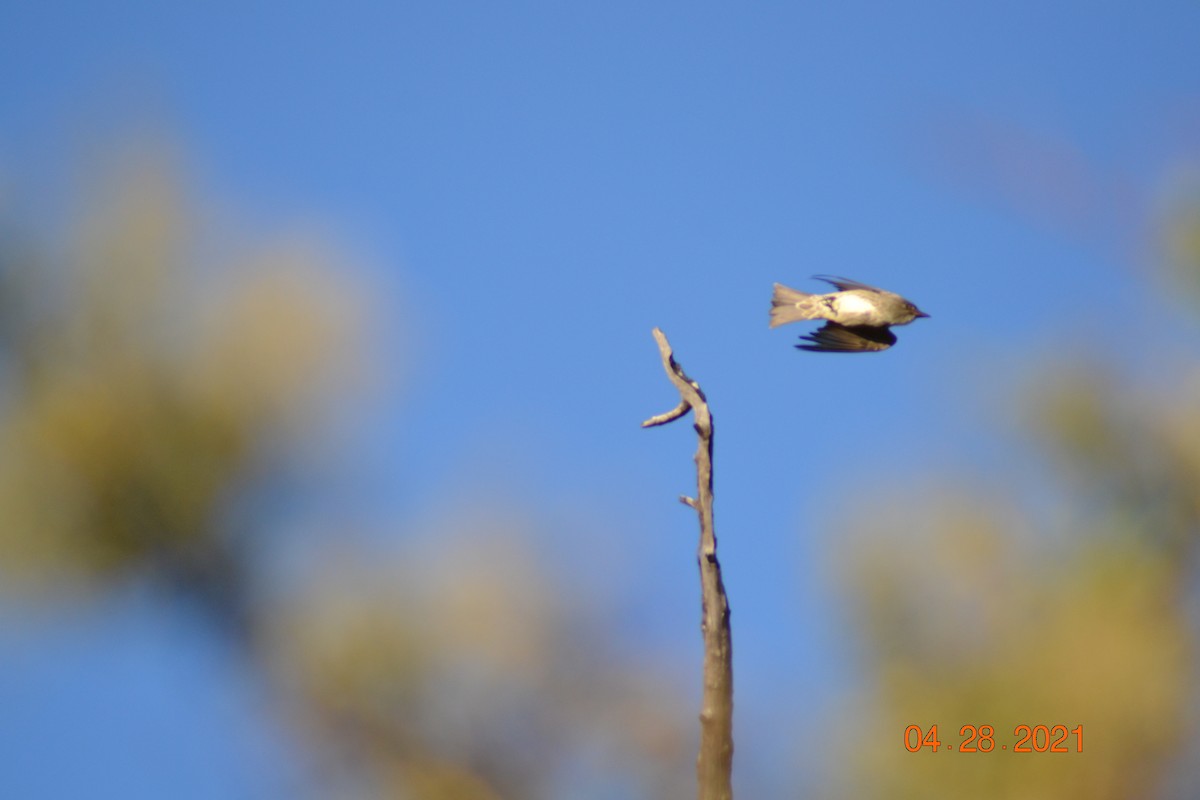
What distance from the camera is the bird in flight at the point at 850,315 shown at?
3.23 ft

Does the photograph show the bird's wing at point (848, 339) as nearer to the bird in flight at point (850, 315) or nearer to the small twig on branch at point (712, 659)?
the bird in flight at point (850, 315)

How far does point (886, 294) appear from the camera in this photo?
0.99 m

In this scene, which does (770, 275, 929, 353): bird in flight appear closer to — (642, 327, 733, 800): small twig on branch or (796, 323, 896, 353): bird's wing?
(796, 323, 896, 353): bird's wing

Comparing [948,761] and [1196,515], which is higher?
[1196,515]

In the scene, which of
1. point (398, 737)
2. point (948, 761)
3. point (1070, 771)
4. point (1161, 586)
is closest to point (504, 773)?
point (398, 737)

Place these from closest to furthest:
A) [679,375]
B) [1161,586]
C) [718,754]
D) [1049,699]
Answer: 1. [718,754]
2. [679,375]
3. [1049,699]
4. [1161,586]

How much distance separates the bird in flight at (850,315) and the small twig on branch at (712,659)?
0.17 m

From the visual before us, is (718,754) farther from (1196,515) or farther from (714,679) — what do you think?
(1196,515)

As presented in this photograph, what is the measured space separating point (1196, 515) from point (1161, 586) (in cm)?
19
